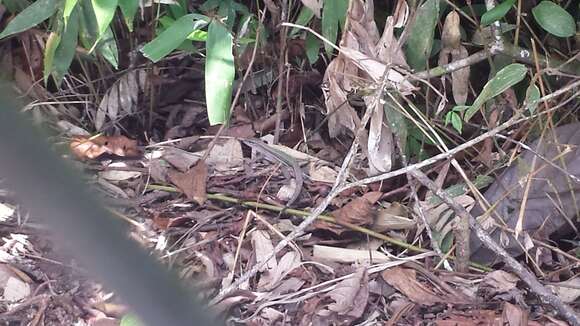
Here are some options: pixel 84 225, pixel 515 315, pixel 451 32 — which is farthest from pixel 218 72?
pixel 84 225

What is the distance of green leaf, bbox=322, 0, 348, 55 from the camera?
1496 mm

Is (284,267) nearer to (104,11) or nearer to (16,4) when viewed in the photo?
(104,11)

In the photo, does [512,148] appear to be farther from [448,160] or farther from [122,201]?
[122,201]

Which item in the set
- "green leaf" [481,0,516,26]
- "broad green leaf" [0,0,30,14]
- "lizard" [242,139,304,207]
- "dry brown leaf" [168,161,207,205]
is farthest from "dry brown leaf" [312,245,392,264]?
"broad green leaf" [0,0,30,14]

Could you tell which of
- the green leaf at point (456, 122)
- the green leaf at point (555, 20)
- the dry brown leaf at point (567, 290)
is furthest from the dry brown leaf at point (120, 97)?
the dry brown leaf at point (567, 290)

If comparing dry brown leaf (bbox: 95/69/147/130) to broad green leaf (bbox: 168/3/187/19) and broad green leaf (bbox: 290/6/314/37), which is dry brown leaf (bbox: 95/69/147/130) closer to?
broad green leaf (bbox: 168/3/187/19)

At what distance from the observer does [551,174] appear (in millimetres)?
1460

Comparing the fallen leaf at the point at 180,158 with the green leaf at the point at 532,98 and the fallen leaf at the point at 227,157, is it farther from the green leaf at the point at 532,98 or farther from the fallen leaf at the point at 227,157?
the green leaf at the point at 532,98

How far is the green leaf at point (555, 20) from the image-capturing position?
1.45 metres

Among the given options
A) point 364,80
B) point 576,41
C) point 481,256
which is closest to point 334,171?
point 364,80

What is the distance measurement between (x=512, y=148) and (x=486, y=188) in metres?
0.10

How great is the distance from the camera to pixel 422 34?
148 cm

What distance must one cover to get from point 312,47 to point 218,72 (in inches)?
10.6

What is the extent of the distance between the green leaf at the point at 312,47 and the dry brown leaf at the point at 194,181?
0.98 ft
